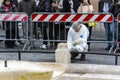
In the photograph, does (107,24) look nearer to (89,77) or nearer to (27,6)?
(27,6)

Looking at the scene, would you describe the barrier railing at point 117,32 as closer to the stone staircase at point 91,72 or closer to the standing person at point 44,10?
the standing person at point 44,10

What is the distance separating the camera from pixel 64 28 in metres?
13.1

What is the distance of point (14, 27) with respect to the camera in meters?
13.5

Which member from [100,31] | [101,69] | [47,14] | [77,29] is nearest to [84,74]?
[101,69]

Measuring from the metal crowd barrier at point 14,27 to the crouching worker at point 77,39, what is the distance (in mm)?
2544

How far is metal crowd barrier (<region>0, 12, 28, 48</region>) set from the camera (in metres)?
13.0

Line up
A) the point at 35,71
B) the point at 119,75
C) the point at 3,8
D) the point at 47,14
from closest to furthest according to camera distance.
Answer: the point at 35,71 < the point at 119,75 < the point at 47,14 < the point at 3,8

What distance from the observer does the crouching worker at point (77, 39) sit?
413 inches

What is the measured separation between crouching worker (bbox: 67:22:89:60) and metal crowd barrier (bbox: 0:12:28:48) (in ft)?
8.35

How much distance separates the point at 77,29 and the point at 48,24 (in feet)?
8.73

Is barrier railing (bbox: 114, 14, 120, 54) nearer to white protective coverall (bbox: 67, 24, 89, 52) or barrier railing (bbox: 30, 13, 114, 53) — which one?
barrier railing (bbox: 30, 13, 114, 53)

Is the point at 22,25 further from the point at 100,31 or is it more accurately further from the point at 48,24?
the point at 100,31

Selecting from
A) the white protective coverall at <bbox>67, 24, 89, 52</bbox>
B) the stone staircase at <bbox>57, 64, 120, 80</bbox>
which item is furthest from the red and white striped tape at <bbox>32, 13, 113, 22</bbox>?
the stone staircase at <bbox>57, 64, 120, 80</bbox>

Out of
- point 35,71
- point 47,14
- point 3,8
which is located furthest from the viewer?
point 3,8
